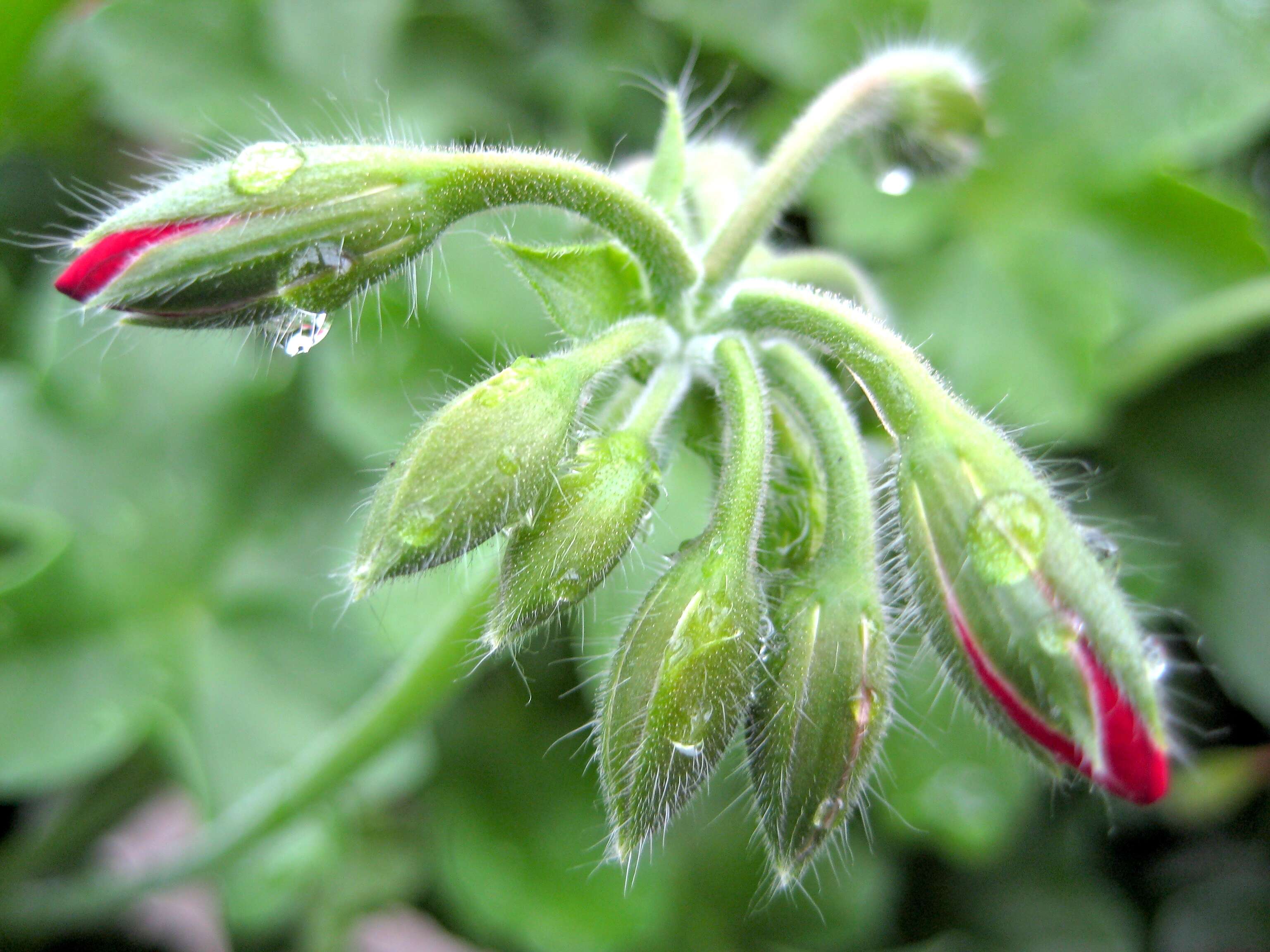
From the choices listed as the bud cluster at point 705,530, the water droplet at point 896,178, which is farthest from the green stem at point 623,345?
the water droplet at point 896,178

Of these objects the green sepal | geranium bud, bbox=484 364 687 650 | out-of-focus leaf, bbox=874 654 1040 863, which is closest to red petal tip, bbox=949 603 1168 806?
geranium bud, bbox=484 364 687 650

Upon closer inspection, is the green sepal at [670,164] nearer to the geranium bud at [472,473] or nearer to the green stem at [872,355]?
the green stem at [872,355]

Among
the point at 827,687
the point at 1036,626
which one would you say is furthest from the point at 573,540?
the point at 1036,626

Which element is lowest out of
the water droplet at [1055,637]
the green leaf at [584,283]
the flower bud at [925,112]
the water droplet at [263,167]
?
the water droplet at [1055,637]

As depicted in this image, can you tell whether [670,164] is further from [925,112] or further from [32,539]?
[32,539]

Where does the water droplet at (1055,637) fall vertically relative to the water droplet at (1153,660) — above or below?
above
